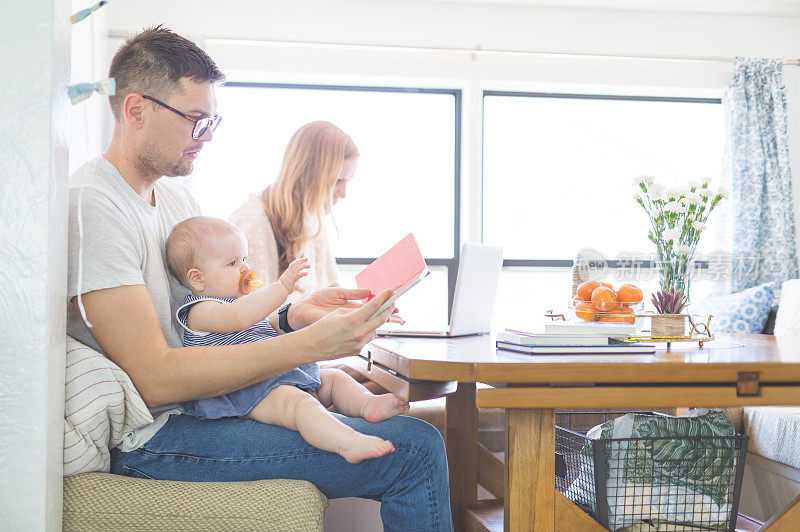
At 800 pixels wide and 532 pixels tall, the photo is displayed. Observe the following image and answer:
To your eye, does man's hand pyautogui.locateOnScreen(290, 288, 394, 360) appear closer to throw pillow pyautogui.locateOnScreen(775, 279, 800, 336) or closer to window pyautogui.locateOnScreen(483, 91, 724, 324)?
throw pillow pyautogui.locateOnScreen(775, 279, 800, 336)

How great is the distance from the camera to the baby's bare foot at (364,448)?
1221 mm

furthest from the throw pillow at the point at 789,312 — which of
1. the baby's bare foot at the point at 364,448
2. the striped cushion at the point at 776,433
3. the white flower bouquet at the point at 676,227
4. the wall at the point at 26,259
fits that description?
the wall at the point at 26,259

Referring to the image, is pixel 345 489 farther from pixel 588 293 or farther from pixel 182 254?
pixel 588 293

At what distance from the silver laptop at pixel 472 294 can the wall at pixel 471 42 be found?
2507 millimetres

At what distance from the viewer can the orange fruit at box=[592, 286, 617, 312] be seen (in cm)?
160

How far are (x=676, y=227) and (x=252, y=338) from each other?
1089 mm

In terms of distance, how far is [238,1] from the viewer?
408 cm

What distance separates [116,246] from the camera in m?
1.25

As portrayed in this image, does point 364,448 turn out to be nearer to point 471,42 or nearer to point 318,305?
point 318,305

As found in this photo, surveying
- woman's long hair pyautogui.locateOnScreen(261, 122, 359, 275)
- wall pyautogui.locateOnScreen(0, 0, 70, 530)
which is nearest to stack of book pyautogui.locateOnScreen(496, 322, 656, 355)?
wall pyautogui.locateOnScreen(0, 0, 70, 530)

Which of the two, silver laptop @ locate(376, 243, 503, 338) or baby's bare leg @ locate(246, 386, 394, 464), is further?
silver laptop @ locate(376, 243, 503, 338)

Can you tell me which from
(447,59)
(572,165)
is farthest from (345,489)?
(572,165)

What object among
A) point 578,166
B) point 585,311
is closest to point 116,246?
point 585,311

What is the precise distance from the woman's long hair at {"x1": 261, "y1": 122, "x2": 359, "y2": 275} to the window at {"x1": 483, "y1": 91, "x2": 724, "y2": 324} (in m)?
1.95
